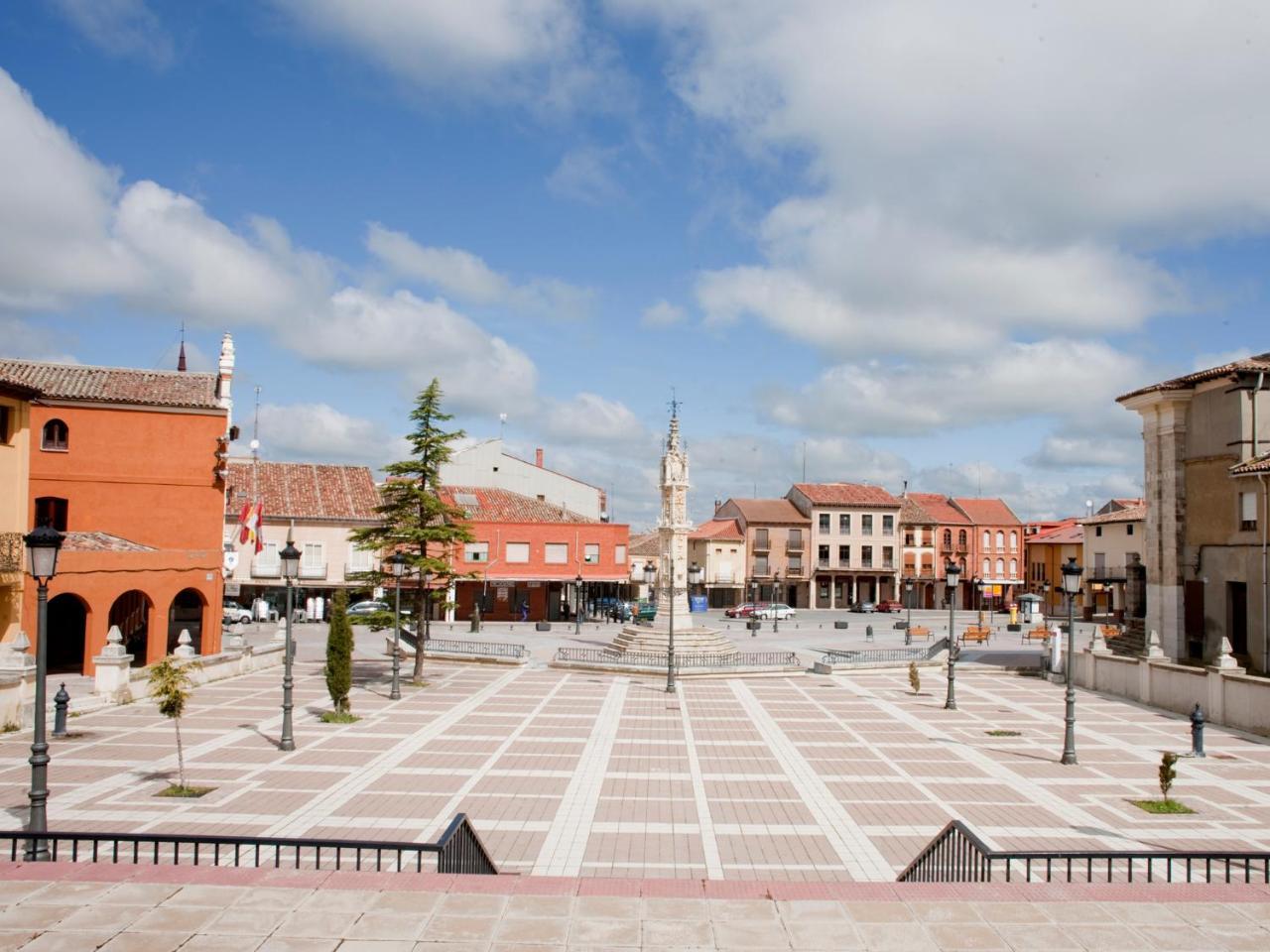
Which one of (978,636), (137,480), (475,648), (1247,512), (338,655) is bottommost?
(978,636)

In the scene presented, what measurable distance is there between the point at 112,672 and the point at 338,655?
664 centimetres

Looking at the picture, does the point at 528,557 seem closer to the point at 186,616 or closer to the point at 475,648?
the point at 475,648

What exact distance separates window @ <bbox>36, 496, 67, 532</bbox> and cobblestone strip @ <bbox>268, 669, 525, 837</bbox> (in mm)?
16301

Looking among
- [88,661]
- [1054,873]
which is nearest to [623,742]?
[1054,873]

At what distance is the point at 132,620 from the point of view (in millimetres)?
37594

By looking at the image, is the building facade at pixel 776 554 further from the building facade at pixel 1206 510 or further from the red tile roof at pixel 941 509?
the building facade at pixel 1206 510

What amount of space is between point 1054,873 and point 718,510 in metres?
73.2

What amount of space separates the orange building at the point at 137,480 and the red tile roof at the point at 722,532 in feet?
156

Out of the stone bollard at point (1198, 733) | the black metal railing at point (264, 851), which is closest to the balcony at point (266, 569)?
the black metal railing at point (264, 851)

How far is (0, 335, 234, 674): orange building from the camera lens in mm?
31141

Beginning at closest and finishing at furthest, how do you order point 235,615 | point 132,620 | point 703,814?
point 703,814 < point 132,620 < point 235,615

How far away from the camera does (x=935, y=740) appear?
2177 centimetres

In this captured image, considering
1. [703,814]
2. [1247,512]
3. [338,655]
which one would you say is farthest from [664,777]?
[1247,512]

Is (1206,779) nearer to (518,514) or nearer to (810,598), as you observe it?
(518,514)
